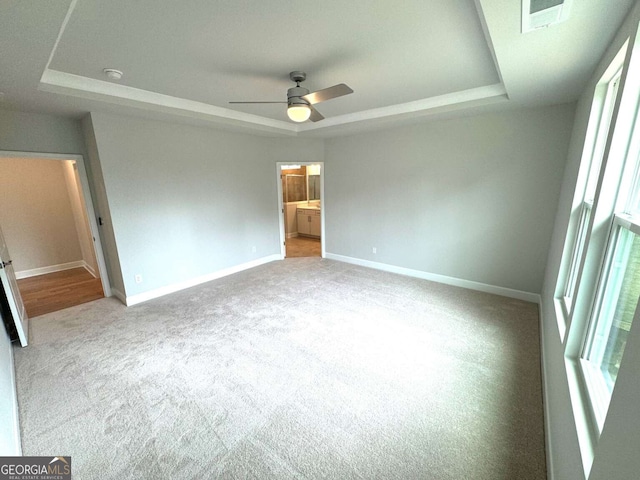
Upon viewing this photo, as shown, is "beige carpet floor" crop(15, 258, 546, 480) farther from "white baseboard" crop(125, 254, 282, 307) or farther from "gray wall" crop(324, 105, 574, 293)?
"gray wall" crop(324, 105, 574, 293)

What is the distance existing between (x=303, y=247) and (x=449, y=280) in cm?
358

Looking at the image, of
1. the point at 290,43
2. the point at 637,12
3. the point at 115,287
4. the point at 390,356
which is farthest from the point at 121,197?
the point at 637,12

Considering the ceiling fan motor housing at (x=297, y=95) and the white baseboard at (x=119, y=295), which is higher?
the ceiling fan motor housing at (x=297, y=95)

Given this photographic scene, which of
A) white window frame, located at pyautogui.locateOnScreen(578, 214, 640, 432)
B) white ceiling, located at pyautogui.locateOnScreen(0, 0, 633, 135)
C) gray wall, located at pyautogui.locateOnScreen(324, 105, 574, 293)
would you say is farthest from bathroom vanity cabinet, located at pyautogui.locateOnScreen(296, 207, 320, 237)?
white window frame, located at pyautogui.locateOnScreen(578, 214, 640, 432)

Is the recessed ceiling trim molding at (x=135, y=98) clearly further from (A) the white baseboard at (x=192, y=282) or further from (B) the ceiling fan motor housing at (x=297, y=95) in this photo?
(A) the white baseboard at (x=192, y=282)

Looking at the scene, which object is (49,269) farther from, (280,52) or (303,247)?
(280,52)

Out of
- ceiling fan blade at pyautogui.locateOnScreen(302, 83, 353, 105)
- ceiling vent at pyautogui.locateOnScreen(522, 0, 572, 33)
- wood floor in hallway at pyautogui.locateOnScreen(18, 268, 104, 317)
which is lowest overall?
wood floor in hallway at pyautogui.locateOnScreen(18, 268, 104, 317)

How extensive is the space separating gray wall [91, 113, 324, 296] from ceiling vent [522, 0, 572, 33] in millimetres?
3990

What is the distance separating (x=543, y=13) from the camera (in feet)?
4.46

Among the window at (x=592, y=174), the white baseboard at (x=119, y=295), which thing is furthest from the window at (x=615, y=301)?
the white baseboard at (x=119, y=295)

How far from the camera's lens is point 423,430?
5.63 ft

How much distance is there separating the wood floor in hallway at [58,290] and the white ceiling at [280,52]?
8.31ft

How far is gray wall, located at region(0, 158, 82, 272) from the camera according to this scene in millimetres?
4410

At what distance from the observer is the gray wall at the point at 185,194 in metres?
3.36
